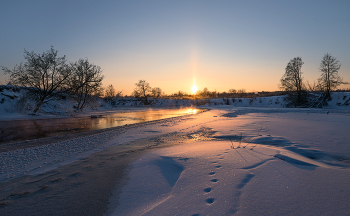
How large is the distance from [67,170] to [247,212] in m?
3.08

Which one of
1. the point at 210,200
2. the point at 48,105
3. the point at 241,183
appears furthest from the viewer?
the point at 48,105

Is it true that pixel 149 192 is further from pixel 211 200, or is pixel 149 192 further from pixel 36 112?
pixel 36 112

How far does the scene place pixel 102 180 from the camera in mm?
2586

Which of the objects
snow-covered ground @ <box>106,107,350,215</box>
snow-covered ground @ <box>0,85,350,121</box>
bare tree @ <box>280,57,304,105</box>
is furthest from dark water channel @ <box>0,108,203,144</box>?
bare tree @ <box>280,57,304,105</box>

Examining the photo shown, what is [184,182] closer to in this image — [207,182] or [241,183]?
[207,182]

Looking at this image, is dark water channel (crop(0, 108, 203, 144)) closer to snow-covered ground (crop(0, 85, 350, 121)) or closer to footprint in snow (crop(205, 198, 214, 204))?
snow-covered ground (crop(0, 85, 350, 121))

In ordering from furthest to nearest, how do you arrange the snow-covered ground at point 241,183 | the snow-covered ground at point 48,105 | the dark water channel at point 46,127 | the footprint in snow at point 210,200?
the snow-covered ground at point 48,105 < the dark water channel at point 46,127 < the footprint in snow at point 210,200 < the snow-covered ground at point 241,183

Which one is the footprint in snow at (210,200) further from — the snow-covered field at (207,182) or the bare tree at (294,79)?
the bare tree at (294,79)

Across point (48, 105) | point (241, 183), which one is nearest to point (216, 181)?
point (241, 183)

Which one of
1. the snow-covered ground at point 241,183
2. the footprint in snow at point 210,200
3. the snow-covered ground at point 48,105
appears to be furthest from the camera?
the snow-covered ground at point 48,105

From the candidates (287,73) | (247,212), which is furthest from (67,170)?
(287,73)

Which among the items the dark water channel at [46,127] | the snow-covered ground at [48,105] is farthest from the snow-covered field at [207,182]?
the snow-covered ground at [48,105]

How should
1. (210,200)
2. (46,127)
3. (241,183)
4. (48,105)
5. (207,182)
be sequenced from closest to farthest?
(210,200) → (241,183) → (207,182) → (46,127) → (48,105)

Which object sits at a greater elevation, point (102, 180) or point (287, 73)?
point (287, 73)
